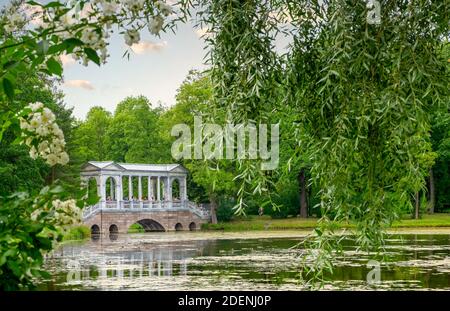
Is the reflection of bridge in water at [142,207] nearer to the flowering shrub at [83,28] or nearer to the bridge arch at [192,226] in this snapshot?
the bridge arch at [192,226]

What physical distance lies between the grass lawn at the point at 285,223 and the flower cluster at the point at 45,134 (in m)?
26.2

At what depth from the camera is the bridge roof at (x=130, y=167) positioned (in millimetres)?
32656

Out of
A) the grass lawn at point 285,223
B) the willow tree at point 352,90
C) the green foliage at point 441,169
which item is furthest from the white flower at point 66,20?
the green foliage at point 441,169

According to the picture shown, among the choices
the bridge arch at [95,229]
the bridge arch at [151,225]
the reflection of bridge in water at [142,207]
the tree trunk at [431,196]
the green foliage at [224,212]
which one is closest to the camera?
the tree trunk at [431,196]

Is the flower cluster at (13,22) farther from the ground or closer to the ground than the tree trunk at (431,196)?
farther from the ground

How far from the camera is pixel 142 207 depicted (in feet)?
113

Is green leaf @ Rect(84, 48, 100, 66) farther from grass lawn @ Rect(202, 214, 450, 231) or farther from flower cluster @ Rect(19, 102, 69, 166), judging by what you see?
grass lawn @ Rect(202, 214, 450, 231)

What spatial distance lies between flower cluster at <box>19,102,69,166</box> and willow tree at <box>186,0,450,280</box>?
1241 millimetres

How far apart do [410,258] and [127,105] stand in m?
22.8

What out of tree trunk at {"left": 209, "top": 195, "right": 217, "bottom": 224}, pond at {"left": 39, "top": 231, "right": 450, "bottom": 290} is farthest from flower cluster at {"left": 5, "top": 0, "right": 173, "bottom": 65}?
tree trunk at {"left": 209, "top": 195, "right": 217, "bottom": 224}
